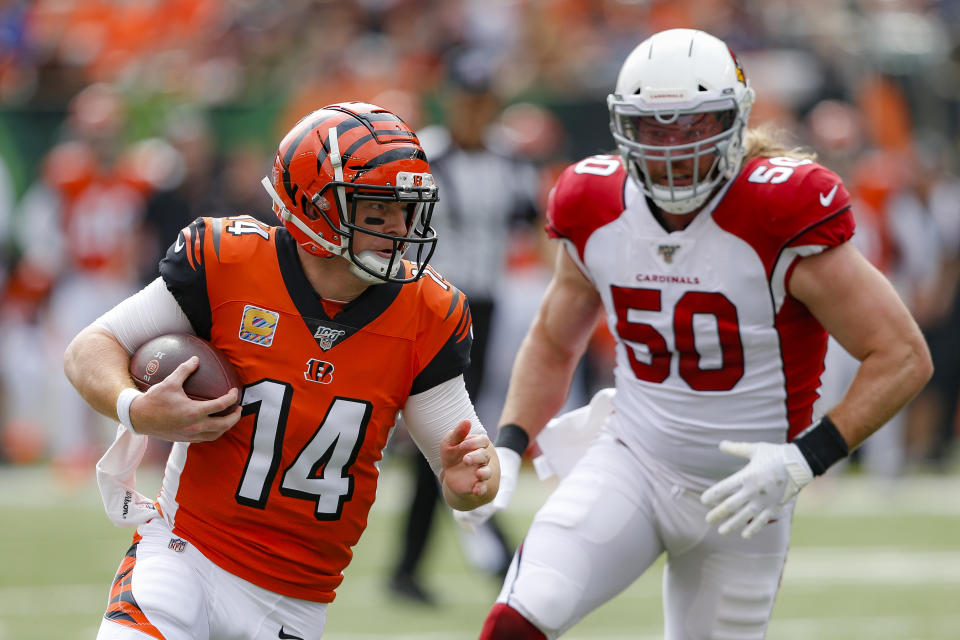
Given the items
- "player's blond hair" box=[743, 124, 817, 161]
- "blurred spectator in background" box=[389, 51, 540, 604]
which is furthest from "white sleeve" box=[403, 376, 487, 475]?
"blurred spectator in background" box=[389, 51, 540, 604]

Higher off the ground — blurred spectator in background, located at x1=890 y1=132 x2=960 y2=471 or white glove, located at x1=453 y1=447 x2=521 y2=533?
white glove, located at x1=453 y1=447 x2=521 y2=533

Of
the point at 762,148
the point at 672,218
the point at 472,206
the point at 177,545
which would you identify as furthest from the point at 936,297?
the point at 177,545

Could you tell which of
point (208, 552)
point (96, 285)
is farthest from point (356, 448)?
point (96, 285)

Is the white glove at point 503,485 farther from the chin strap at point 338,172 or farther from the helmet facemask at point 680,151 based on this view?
the chin strap at point 338,172

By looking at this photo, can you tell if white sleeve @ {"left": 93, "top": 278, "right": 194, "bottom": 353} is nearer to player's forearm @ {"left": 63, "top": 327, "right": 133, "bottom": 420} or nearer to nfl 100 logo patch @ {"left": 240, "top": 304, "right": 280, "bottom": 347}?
player's forearm @ {"left": 63, "top": 327, "right": 133, "bottom": 420}

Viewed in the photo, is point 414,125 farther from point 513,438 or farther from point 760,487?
point 760,487

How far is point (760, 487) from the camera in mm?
3486

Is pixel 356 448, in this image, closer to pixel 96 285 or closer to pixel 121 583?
pixel 121 583

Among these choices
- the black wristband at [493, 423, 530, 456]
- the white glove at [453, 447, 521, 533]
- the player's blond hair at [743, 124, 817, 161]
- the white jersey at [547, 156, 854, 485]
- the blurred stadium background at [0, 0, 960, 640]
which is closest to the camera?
the white jersey at [547, 156, 854, 485]

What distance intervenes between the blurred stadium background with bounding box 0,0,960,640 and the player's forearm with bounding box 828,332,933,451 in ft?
11.1

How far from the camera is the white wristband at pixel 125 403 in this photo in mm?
2994

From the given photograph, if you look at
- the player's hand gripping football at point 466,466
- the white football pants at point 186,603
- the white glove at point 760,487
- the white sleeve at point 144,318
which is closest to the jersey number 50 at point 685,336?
the white glove at point 760,487

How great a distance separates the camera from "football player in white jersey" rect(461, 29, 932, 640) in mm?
3533

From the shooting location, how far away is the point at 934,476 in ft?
33.6
